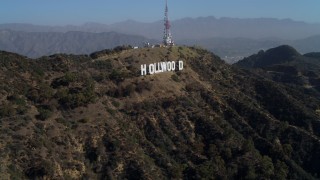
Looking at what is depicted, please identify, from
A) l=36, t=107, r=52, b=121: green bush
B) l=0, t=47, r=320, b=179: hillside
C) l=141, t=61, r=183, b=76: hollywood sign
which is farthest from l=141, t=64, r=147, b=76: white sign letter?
l=36, t=107, r=52, b=121: green bush

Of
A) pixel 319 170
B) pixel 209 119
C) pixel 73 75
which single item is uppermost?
pixel 73 75

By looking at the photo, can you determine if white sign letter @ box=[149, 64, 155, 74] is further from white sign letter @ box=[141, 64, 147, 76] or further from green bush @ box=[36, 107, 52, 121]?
green bush @ box=[36, 107, 52, 121]

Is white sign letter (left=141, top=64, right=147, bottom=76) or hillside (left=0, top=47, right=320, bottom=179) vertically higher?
white sign letter (left=141, top=64, right=147, bottom=76)

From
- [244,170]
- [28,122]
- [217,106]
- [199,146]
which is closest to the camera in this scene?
[28,122]

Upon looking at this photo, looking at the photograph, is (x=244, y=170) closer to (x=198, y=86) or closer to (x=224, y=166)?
(x=224, y=166)

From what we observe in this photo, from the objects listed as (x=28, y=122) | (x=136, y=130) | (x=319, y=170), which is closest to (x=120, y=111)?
(x=136, y=130)
